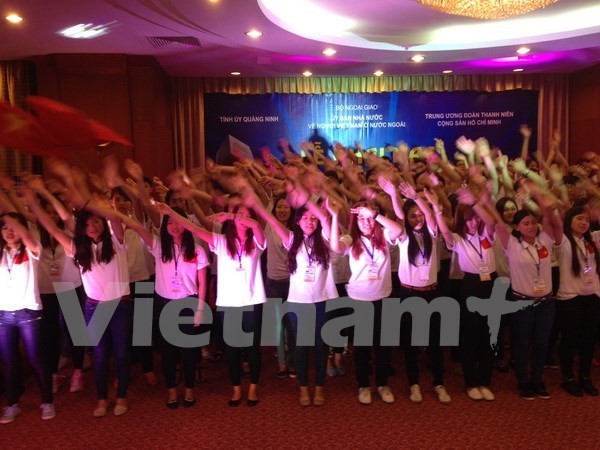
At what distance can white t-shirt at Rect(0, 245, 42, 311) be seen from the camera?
3713 mm

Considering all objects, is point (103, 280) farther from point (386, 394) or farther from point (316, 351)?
point (386, 394)

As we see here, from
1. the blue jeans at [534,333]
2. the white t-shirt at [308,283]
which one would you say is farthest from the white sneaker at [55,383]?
the blue jeans at [534,333]

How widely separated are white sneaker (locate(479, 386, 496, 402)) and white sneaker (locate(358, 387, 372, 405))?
873 mm

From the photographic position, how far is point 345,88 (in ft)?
33.1

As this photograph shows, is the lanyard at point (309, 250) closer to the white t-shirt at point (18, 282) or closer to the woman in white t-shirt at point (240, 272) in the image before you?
the woman in white t-shirt at point (240, 272)

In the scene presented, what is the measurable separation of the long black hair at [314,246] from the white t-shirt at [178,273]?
675mm

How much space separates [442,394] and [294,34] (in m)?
4.72

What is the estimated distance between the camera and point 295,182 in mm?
4320

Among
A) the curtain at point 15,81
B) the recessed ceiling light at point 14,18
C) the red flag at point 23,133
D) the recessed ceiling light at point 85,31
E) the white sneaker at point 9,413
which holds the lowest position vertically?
the white sneaker at point 9,413

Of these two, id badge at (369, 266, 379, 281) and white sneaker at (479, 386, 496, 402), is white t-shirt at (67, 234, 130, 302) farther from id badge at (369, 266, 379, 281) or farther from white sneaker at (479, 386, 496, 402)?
white sneaker at (479, 386, 496, 402)

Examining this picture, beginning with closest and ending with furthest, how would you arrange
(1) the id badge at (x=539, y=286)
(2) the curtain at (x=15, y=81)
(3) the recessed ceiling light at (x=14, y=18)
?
(1) the id badge at (x=539, y=286)
(3) the recessed ceiling light at (x=14, y=18)
(2) the curtain at (x=15, y=81)

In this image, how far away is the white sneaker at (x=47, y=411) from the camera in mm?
3834

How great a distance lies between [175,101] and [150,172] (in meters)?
2.22

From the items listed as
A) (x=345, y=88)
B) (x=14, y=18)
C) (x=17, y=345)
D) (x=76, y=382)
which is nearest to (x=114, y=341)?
(x=17, y=345)
